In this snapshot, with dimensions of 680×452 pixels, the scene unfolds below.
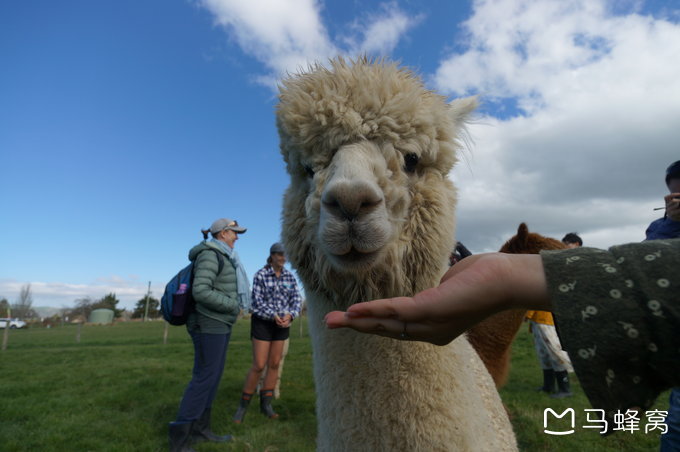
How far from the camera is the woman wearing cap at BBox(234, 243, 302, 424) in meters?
6.19

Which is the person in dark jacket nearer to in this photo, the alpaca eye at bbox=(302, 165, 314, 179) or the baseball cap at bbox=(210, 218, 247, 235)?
the alpaca eye at bbox=(302, 165, 314, 179)

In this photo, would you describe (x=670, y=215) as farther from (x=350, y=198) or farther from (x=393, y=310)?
(x=393, y=310)

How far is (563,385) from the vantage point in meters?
7.01

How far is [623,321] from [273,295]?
6.10 m

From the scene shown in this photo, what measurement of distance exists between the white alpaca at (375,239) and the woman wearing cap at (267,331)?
13.4ft

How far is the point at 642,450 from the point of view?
4.73m

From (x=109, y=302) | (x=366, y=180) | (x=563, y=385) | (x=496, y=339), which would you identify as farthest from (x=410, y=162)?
(x=109, y=302)

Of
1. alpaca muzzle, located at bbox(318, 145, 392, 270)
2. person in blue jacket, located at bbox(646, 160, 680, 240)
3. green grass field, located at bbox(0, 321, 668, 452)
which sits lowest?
green grass field, located at bbox(0, 321, 668, 452)

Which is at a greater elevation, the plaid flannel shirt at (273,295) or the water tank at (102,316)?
the plaid flannel shirt at (273,295)

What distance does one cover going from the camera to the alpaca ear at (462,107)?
287cm

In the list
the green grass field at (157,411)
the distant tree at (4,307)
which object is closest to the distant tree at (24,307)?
the distant tree at (4,307)

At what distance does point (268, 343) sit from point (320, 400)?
14.3 ft

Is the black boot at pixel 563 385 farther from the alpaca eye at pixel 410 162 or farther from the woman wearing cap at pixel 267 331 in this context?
the alpaca eye at pixel 410 162

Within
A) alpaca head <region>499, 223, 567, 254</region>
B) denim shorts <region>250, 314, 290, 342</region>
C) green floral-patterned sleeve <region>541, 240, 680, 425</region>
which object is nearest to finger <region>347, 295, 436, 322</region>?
green floral-patterned sleeve <region>541, 240, 680, 425</region>
